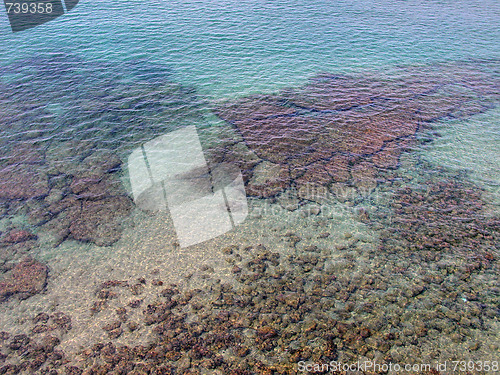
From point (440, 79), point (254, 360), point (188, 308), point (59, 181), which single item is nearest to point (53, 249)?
point (59, 181)

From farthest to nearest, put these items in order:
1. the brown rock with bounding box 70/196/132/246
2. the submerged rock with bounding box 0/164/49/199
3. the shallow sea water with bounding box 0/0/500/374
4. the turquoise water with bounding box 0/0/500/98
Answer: the turquoise water with bounding box 0/0/500/98 → the submerged rock with bounding box 0/164/49/199 → the brown rock with bounding box 70/196/132/246 → the shallow sea water with bounding box 0/0/500/374

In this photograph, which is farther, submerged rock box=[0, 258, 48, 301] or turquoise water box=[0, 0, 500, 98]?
turquoise water box=[0, 0, 500, 98]

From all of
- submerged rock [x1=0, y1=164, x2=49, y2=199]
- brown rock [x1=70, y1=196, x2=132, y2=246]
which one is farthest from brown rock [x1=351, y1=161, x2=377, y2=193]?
submerged rock [x1=0, y1=164, x2=49, y2=199]

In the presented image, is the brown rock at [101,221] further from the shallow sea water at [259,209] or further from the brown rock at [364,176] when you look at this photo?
the brown rock at [364,176]

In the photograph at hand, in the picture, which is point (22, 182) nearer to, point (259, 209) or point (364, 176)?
point (259, 209)

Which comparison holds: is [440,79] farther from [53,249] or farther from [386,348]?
[53,249]

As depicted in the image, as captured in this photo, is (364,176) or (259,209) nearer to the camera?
(259,209)

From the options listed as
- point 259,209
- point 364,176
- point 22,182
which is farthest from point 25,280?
point 364,176

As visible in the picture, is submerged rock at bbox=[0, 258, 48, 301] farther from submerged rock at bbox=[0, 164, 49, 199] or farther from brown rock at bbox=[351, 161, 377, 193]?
brown rock at bbox=[351, 161, 377, 193]
